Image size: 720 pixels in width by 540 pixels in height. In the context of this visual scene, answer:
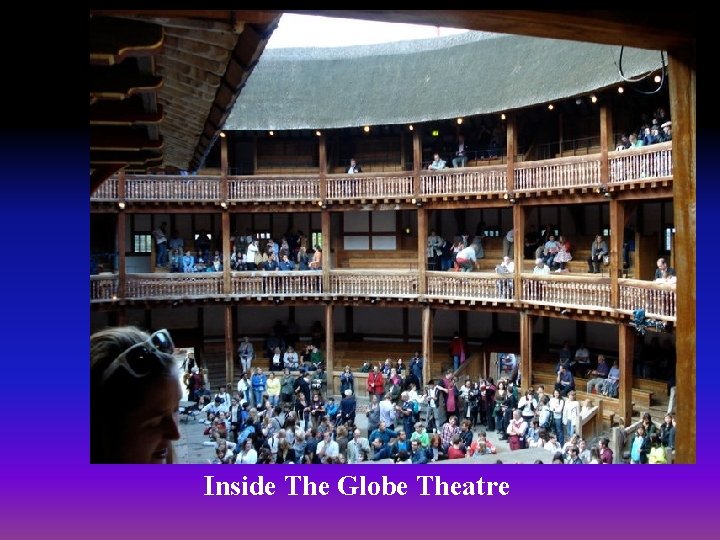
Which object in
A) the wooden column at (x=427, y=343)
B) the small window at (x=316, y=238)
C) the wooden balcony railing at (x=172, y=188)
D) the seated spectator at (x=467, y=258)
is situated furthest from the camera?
the small window at (x=316, y=238)

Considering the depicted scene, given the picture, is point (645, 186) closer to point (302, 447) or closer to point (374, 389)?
point (374, 389)

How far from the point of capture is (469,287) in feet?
78.4

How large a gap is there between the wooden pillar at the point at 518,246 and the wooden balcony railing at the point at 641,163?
351cm

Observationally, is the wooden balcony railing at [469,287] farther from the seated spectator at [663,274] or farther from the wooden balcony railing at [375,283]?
the seated spectator at [663,274]

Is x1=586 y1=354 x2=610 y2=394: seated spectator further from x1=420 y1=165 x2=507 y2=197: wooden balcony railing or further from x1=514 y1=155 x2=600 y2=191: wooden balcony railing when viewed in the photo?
x1=420 y1=165 x2=507 y2=197: wooden balcony railing

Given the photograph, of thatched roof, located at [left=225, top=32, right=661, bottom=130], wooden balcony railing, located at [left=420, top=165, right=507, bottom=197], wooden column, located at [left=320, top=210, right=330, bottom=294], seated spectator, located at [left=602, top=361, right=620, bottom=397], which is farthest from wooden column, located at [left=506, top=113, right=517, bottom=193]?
wooden column, located at [left=320, top=210, right=330, bottom=294]

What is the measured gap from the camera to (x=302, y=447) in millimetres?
14383

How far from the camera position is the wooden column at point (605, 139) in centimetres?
2038

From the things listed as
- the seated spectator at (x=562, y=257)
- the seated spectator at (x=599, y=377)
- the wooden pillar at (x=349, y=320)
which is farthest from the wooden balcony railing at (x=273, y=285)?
the seated spectator at (x=599, y=377)

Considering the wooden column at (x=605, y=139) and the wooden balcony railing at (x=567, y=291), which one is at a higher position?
the wooden column at (x=605, y=139)

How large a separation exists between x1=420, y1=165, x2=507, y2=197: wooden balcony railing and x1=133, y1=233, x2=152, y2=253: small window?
9.61 m

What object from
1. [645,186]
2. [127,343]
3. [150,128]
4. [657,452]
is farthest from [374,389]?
[127,343]

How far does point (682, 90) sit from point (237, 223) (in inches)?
978

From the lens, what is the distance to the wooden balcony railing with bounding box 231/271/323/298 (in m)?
26.0
